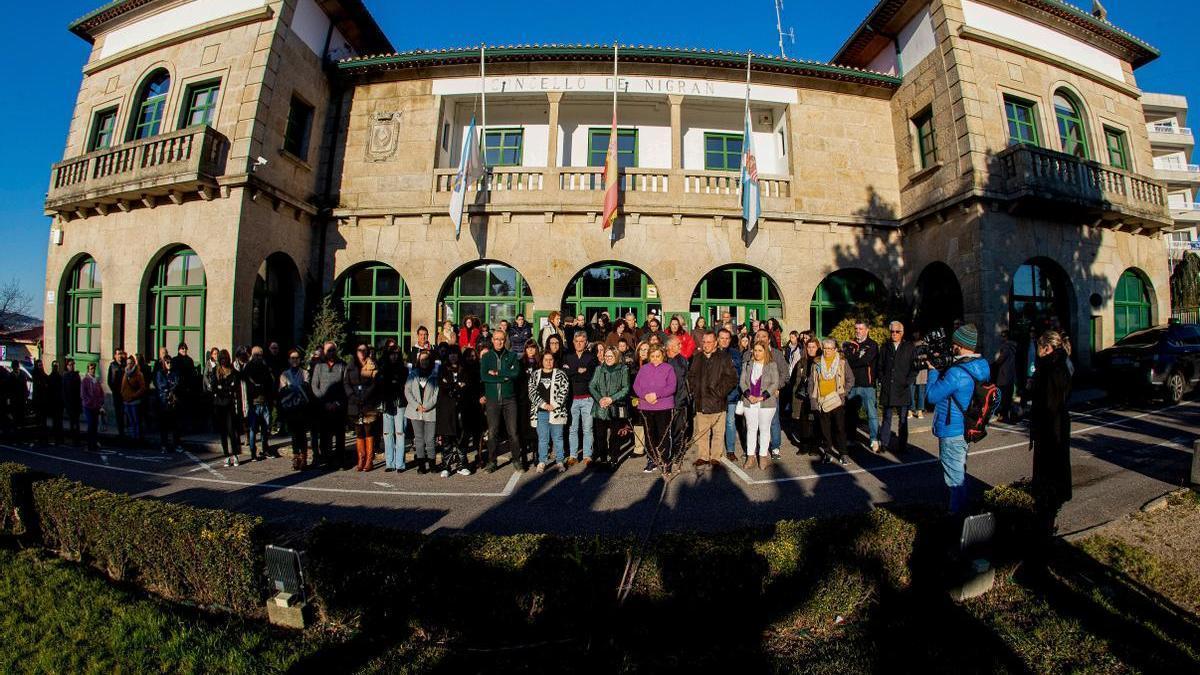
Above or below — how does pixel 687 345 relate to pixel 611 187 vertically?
below

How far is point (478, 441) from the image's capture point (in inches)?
325

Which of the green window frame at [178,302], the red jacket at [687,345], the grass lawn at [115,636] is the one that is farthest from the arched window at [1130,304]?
the green window frame at [178,302]

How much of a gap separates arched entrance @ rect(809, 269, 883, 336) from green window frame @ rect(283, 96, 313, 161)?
15.8m

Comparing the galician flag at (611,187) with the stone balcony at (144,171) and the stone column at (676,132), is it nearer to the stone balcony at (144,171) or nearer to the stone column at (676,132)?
the stone column at (676,132)

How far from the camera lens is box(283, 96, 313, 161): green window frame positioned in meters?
13.6

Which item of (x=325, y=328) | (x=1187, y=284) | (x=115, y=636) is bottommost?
(x=115, y=636)

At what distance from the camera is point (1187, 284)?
20219 mm

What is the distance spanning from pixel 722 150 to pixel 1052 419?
12949 millimetres

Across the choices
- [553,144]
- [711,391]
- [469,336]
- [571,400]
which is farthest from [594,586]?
[553,144]

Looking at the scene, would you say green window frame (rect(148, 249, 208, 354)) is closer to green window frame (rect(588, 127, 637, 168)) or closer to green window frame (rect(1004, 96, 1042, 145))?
green window frame (rect(588, 127, 637, 168))

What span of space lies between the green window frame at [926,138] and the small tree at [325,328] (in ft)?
57.5

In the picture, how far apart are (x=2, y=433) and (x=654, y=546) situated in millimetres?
17758

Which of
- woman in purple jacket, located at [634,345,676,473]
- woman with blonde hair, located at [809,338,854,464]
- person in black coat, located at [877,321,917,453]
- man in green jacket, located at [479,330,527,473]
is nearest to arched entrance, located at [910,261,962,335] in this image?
person in black coat, located at [877,321,917,453]

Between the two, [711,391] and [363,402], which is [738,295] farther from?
[363,402]
